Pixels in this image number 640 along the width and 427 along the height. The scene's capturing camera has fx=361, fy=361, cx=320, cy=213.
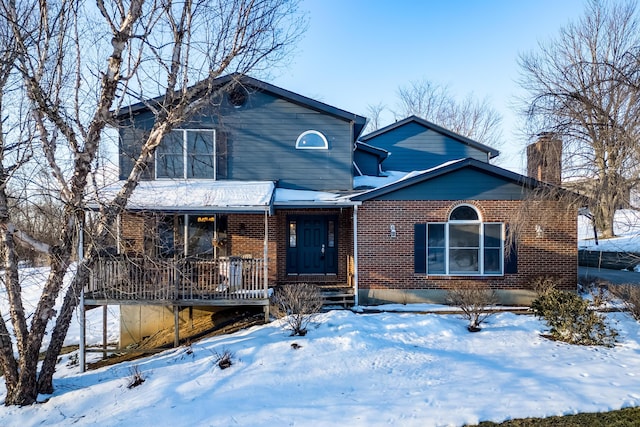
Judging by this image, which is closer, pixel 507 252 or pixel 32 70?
pixel 32 70

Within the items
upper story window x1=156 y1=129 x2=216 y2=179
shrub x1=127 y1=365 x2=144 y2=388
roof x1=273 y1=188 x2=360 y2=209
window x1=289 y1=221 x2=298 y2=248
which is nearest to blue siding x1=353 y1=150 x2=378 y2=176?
roof x1=273 y1=188 x2=360 y2=209

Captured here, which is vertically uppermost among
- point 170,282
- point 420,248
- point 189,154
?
point 189,154

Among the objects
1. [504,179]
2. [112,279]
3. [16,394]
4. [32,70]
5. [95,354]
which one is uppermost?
→ [32,70]

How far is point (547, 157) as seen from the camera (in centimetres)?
781

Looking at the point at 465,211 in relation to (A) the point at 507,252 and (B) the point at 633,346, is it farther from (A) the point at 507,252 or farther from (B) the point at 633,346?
(B) the point at 633,346

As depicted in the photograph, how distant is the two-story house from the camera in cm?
875

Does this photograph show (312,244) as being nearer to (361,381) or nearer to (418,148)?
(361,381)

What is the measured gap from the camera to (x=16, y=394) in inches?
245

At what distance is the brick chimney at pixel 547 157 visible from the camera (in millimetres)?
7641

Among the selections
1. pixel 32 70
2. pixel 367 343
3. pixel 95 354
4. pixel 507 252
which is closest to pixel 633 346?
pixel 507 252

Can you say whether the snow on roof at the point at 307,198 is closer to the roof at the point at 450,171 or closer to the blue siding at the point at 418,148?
the roof at the point at 450,171

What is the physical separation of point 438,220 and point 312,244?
3.85m

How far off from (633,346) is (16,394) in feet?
37.0

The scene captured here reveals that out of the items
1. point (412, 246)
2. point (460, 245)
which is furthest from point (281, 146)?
point (460, 245)
